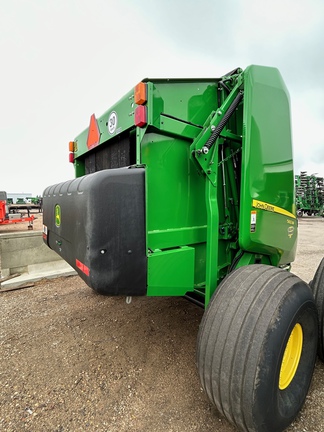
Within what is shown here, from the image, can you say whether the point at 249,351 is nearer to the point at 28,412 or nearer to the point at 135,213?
the point at 135,213

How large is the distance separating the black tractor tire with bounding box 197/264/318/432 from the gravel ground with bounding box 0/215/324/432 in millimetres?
320

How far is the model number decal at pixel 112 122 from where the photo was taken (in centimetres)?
221

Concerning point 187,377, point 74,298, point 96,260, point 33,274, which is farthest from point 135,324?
point 33,274

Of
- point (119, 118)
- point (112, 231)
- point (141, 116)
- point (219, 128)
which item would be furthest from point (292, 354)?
point (119, 118)

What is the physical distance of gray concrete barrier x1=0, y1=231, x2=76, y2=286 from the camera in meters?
4.39

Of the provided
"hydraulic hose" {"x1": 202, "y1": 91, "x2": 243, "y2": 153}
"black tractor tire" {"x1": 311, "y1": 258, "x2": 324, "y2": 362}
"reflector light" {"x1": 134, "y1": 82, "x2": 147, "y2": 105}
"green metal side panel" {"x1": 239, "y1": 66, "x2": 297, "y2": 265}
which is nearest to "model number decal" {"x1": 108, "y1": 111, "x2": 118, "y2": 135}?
"reflector light" {"x1": 134, "y1": 82, "x2": 147, "y2": 105}

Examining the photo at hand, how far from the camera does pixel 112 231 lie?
1570 millimetres

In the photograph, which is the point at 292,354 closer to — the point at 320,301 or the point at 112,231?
the point at 320,301

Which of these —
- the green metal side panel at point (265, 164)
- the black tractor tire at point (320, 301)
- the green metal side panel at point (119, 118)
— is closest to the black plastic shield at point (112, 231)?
the green metal side panel at point (119, 118)

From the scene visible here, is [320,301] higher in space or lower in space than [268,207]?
lower

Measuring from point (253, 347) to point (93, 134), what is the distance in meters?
2.36

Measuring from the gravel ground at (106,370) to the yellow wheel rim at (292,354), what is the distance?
0.95 feet

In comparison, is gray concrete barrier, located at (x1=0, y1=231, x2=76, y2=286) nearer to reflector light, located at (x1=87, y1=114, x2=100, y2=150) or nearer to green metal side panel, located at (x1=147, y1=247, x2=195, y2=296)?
reflector light, located at (x1=87, y1=114, x2=100, y2=150)

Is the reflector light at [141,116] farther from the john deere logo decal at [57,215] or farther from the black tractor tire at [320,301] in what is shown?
the black tractor tire at [320,301]
